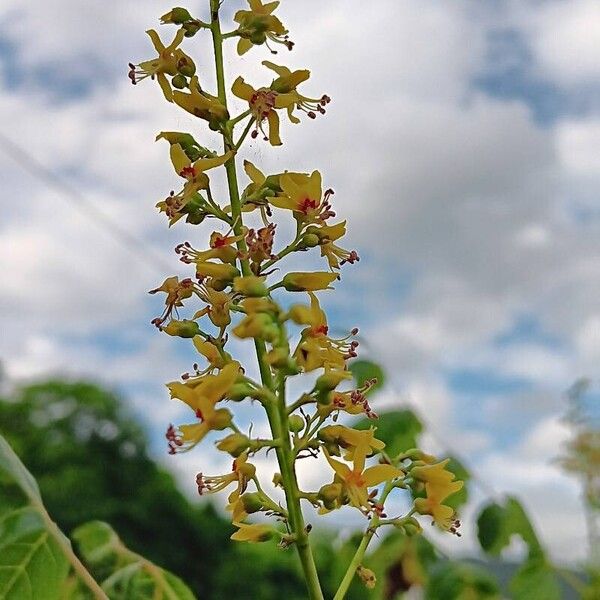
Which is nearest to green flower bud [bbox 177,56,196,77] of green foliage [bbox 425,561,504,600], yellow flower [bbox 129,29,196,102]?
yellow flower [bbox 129,29,196,102]

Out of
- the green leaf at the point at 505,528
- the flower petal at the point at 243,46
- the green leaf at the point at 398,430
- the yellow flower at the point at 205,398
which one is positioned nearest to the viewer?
the yellow flower at the point at 205,398

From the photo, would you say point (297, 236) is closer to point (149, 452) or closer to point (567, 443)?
point (567, 443)

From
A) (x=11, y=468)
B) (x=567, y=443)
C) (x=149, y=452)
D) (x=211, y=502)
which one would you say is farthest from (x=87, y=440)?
(x=11, y=468)

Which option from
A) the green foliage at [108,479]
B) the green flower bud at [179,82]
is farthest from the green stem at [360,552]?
the green foliage at [108,479]

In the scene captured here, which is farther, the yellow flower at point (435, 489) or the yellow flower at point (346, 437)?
the yellow flower at point (435, 489)

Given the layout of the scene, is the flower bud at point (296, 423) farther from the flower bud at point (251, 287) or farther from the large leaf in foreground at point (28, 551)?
the large leaf in foreground at point (28, 551)

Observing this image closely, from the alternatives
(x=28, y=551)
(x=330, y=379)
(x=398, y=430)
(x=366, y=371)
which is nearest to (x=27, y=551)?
(x=28, y=551)

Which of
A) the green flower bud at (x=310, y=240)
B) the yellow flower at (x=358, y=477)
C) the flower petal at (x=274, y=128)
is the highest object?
the flower petal at (x=274, y=128)
